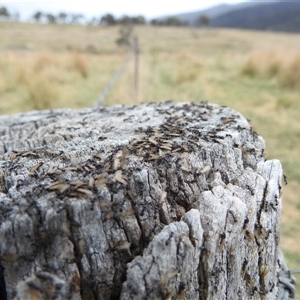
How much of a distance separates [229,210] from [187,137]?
0.31 metres

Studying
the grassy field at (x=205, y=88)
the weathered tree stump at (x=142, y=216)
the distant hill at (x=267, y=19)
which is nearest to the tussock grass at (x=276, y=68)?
the grassy field at (x=205, y=88)

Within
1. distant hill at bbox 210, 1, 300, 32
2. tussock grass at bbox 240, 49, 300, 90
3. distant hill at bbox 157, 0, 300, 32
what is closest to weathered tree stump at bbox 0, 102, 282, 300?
tussock grass at bbox 240, 49, 300, 90

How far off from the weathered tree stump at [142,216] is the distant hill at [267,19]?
269ft

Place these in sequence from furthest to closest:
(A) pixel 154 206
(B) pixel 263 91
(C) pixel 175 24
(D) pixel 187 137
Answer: (C) pixel 175 24 → (B) pixel 263 91 → (D) pixel 187 137 → (A) pixel 154 206

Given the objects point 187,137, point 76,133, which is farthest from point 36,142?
point 187,137

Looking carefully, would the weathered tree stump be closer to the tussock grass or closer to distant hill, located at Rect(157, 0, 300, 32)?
the tussock grass

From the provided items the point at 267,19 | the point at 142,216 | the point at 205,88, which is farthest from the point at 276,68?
the point at 267,19

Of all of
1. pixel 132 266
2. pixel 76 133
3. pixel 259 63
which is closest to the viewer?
pixel 132 266

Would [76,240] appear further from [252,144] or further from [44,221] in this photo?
[252,144]

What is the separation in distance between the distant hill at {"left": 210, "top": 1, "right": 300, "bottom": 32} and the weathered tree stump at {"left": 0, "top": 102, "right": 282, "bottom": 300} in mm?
81964

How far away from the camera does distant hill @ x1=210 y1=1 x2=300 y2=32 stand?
275 ft

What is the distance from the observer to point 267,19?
96188 mm

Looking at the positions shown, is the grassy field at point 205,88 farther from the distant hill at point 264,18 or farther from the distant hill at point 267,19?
the distant hill at point 267,19

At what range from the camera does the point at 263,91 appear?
7.92m
